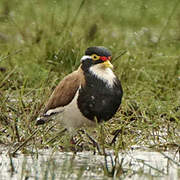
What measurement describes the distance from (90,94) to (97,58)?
0.36 meters

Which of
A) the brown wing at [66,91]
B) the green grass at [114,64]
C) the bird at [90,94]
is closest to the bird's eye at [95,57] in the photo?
the bird at [90,94]

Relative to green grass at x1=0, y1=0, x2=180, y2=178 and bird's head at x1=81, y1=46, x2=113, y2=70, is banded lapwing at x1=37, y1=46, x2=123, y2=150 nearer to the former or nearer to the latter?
bird's head at x1=81, y1=46, x2=113, y2=70

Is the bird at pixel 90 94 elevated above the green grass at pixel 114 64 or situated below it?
above

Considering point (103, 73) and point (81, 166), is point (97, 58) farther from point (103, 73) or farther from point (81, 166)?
point (81, 166)

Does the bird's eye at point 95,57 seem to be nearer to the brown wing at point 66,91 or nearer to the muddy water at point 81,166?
the brown wing at point 66,91

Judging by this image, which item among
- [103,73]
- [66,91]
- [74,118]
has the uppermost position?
[103,73]

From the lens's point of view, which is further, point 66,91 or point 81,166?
point 66,91

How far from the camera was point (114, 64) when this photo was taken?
801 centimetres

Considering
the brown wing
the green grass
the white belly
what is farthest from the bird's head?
the green grass

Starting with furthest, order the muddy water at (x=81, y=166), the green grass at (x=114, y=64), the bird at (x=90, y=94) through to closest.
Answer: the green grass at (x=114, y=64), the bird at (x=90, y=94), the muddy water at (x=81, y=166)

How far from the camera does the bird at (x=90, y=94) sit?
584 centimetres

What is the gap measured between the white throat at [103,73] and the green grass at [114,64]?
1.42 feet

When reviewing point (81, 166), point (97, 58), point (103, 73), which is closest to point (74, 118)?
point (103, 73)

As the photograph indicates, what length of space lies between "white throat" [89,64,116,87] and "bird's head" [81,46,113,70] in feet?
0.08
